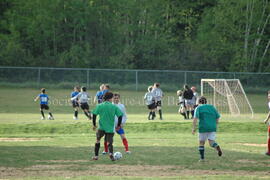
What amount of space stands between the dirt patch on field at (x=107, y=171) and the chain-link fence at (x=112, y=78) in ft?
105

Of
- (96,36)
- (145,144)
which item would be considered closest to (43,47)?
(96,36)

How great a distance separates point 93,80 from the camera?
4725 cm

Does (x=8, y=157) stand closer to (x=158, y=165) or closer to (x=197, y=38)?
(x=158, y=165)

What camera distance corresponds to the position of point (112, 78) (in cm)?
4806

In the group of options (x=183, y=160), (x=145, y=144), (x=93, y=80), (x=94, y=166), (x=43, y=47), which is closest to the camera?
(x=94, y=166)

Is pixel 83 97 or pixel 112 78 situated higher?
pixel 112 78

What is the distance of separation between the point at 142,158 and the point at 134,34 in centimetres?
4373

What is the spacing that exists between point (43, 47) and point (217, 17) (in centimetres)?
1781

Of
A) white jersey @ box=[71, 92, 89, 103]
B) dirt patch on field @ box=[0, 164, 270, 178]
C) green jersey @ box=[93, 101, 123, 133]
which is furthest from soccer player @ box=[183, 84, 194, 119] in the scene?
dirt patch on field @ box=[0, 164, 270, 178]

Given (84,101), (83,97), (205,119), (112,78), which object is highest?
(205,119)

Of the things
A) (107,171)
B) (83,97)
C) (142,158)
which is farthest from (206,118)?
(83,97)

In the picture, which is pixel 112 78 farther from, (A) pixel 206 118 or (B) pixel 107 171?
(B) pixel 107 171

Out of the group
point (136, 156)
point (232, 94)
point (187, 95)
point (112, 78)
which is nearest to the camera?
point (136, 156)

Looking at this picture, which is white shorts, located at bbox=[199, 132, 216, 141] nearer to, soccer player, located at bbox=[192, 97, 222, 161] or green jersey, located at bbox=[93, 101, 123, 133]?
soccer player, located at bbox=[192, 97, 222, 161]
